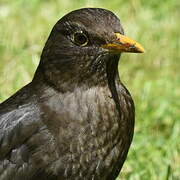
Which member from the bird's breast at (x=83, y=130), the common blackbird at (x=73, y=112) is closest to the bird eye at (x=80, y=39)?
the common blackbird at (x=73, y=112)

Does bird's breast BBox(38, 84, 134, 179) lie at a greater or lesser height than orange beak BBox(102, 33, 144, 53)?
lesser

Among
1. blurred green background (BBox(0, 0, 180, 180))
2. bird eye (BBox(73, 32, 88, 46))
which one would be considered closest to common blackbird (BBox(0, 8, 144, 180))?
bird eye (BBox(73, 32, 88, 46))

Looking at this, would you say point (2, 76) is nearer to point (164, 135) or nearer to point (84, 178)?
point (164, 135)

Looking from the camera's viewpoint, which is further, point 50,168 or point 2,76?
point 2,76

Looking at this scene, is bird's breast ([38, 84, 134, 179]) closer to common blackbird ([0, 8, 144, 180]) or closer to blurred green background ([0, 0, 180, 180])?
common blackbird ([0, 8, 144, 180])

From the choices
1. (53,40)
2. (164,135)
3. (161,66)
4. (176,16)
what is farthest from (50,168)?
(176,16)

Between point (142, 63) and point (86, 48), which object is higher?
point (86, 48)

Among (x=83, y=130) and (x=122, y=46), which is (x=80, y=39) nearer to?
(x=122, y=46)

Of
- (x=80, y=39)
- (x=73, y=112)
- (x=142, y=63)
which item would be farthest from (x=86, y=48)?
(x=142, y=63)
